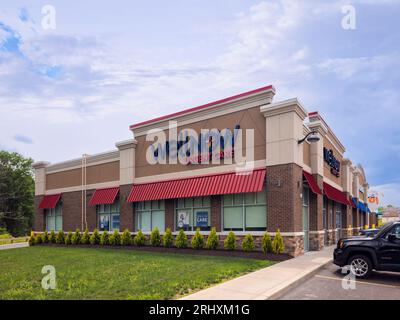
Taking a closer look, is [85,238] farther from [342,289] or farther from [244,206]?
[342,289]

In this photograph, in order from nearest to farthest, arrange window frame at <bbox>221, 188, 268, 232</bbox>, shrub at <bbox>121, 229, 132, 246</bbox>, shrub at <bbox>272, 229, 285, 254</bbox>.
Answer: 1. shrub at <bbox>272, 229, 285, 254</bbox>
2. window frame at <bbox>221, 188, 268, 232</bbox>
3. shrub at <bbox>121, 229, 132, 246</bbox>

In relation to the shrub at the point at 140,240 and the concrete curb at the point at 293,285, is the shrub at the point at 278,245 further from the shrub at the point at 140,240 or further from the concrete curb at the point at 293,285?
the shrub at the point at 140,240

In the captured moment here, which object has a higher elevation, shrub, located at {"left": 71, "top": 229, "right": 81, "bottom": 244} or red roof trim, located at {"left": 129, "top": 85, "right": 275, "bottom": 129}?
red roof trim, located at {"left": 129, "top": 85, "right": 275, "bottom": 129}

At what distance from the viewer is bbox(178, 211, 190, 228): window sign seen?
66.3ft

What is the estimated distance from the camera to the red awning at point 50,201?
94.4ft

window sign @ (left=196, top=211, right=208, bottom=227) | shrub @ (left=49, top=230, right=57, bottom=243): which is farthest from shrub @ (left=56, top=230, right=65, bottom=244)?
window sign @ (left=196, top=211, right=208, bottom=227)

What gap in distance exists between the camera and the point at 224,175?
1844 centimetres

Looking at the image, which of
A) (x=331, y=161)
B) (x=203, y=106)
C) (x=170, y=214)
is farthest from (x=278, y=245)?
(x=331, y=161)

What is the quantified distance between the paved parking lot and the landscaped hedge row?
403cm

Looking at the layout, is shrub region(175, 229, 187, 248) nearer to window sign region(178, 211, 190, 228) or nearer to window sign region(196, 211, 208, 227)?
window sign region(178, 211, 190, 228)

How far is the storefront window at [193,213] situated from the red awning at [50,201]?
506 inches

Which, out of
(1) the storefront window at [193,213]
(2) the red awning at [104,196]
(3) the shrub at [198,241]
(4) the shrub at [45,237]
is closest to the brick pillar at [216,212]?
(1) the storefront window at [193,213]
